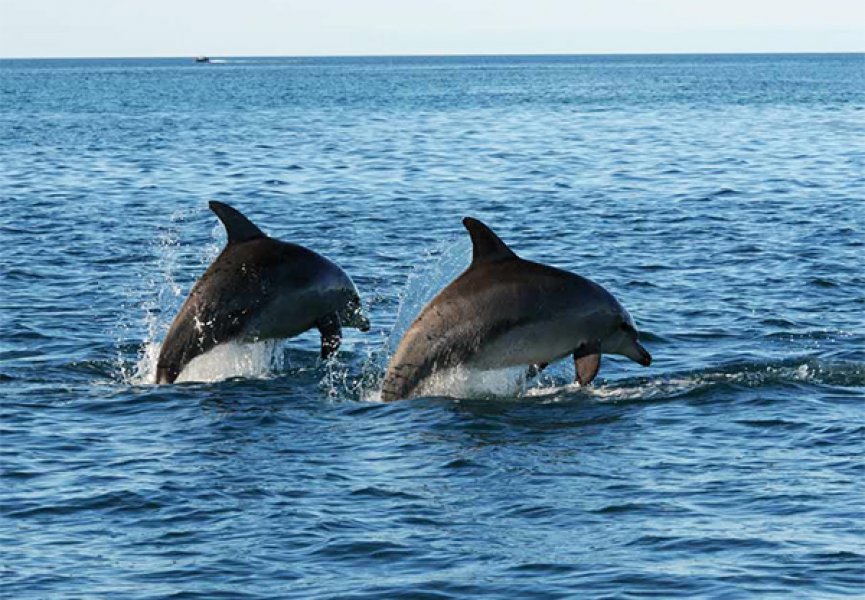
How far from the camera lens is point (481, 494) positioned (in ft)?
46.0

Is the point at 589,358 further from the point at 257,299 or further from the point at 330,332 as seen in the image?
the point at 257,299

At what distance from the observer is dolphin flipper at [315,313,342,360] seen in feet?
61.5

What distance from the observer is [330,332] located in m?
18.8

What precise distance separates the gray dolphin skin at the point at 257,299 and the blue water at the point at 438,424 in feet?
1.70

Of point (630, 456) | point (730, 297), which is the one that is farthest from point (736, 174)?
point (630, 456)

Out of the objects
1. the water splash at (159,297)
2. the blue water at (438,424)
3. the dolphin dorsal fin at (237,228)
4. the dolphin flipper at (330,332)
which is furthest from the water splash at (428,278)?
the water splash at (159,297)

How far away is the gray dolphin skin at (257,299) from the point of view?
18.7 metres

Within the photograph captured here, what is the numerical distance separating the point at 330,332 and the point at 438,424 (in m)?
2.80

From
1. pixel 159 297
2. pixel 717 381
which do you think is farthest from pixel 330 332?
pixel 159 297

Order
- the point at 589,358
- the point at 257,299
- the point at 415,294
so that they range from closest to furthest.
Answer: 1. the point at 589,358
2. the point at 257,299
3. the point at 415,294

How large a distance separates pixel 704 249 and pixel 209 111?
245ft

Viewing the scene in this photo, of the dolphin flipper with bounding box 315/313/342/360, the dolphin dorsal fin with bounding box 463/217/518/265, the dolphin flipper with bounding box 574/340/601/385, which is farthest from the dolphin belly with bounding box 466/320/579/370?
the dolphin flipper with bounding box 315/313/342/360

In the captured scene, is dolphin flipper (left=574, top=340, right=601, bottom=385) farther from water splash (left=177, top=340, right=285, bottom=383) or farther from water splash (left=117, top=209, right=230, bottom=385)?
water splash (left=117, top=209, right=230, bottom=385)

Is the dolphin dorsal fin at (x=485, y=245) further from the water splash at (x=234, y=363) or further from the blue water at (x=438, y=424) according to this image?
the water splash at (x=234, y=363)
